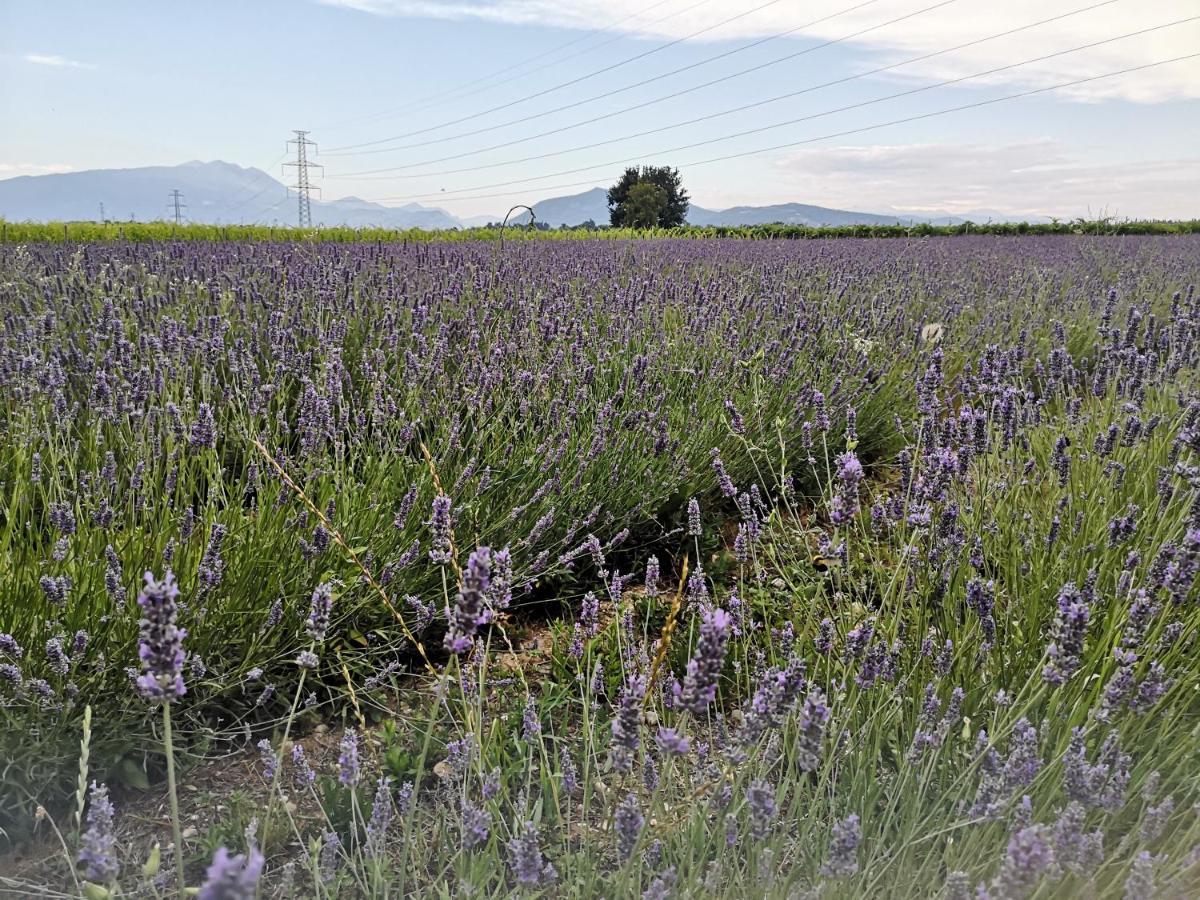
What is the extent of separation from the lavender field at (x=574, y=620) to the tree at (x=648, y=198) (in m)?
34.5

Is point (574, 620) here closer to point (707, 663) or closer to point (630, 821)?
point (630, 821)

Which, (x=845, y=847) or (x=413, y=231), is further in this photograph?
(x=413, y=231)

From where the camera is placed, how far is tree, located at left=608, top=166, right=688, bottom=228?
39938 millimetres

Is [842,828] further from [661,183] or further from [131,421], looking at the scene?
[661,183]

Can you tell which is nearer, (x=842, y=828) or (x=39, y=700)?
(x=842, y=828)

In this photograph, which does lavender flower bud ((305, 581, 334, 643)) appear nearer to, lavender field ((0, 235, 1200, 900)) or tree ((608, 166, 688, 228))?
lavender field ((0, 235, 1200, 900))

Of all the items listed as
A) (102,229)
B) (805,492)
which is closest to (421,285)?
(805,492)

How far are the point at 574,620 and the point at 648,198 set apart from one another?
40.0m

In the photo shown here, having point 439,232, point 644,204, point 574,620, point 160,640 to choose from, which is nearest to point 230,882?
point 160,640

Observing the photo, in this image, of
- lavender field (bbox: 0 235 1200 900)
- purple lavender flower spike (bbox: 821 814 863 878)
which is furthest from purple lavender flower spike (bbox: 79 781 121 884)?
purple lavender flower spike (bbox: 821 814 863 878)

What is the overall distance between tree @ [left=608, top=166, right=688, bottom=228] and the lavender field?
3451 centimetres

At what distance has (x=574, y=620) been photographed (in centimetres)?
251

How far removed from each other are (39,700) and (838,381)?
3.01 meters

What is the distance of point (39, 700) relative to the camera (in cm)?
167
